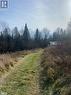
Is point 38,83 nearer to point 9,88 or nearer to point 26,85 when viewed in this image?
point 26,85

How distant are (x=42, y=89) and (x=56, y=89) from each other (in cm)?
94

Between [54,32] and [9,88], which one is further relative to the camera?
[54,32]

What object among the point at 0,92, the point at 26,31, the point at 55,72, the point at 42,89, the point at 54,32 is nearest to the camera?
the point at 0,92

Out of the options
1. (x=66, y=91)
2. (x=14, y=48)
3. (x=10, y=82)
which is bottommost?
(x=14, y=48)

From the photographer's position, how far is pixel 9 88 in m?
10.2

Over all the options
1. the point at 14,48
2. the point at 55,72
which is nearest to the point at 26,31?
the point at 14,48

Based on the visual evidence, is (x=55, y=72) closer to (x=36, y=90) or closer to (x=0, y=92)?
(x=36, y=90)

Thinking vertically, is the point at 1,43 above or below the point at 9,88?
below

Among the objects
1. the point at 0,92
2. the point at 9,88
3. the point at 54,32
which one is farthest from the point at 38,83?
the point at 54,32

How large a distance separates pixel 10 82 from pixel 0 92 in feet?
7.35

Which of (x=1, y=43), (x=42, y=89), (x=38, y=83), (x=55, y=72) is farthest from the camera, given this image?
(x=1, y=43)

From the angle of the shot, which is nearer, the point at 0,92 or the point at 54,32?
the point at 0,92

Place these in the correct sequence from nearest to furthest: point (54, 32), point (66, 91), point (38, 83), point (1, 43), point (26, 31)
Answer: point (66, 91) → point (38, 83) → point (1, 43) → point (26, 31) → point (54, 32)

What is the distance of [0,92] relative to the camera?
30.7 ft
